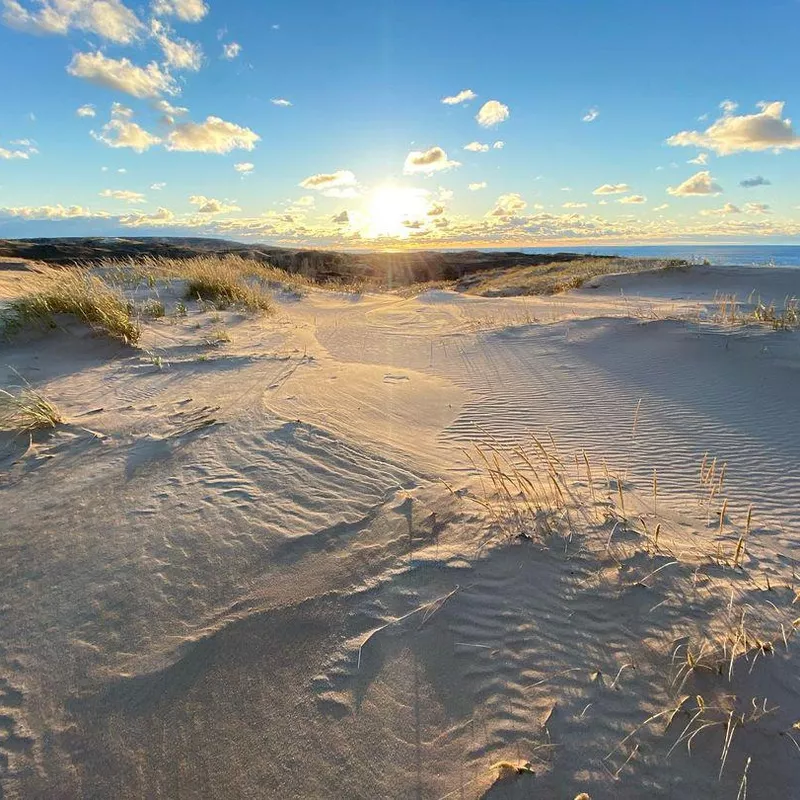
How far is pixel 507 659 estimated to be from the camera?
1929 millimetres

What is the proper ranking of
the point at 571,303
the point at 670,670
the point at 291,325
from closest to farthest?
the point at 670,670 → the point at 291,325 → the point at 571,303

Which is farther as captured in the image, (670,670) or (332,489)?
(332,489)

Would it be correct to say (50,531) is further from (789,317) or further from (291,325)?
(789,317)

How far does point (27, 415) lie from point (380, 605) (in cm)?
327

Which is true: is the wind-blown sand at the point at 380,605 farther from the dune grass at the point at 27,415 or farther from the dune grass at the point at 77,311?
the dune grass at the point at 77,311

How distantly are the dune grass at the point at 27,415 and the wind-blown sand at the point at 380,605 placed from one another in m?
0.13

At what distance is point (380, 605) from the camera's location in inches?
85.8

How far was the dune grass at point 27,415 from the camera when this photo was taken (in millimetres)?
3643

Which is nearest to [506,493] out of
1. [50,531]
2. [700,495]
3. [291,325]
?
[700,495]

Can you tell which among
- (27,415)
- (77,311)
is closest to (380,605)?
(27,415)

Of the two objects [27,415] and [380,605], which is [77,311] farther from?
[380,605]

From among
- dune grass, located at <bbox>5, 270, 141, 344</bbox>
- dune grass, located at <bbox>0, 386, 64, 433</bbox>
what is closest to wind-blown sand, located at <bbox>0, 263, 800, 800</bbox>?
dune grass, located at <bbox>0, 386, 64, 433</bbox>

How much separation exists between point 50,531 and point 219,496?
866 mm

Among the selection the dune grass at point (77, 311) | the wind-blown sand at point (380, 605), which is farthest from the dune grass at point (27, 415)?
the dune grass at point (77, 311)
